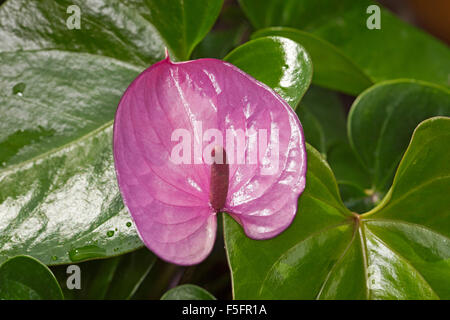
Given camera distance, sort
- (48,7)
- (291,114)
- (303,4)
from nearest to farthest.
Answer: (291,114) < (48,7) < (303,4)

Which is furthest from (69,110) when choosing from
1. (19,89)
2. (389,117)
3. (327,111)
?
(327,111)

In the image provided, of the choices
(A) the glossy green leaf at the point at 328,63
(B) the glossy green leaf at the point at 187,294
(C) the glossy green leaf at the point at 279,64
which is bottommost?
(B) the glossy green leaf at the point at 187,294

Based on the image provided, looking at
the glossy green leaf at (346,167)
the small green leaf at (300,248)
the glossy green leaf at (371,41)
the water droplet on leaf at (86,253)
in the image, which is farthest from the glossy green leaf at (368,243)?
the glossy green leaf at (371,41)

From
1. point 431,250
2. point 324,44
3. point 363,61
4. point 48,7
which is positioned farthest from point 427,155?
point 48,7

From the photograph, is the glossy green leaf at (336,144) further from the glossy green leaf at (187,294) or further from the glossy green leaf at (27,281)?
the glossy green leaf at (27,281)

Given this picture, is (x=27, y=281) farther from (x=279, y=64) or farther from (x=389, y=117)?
(x=389, y=117)
